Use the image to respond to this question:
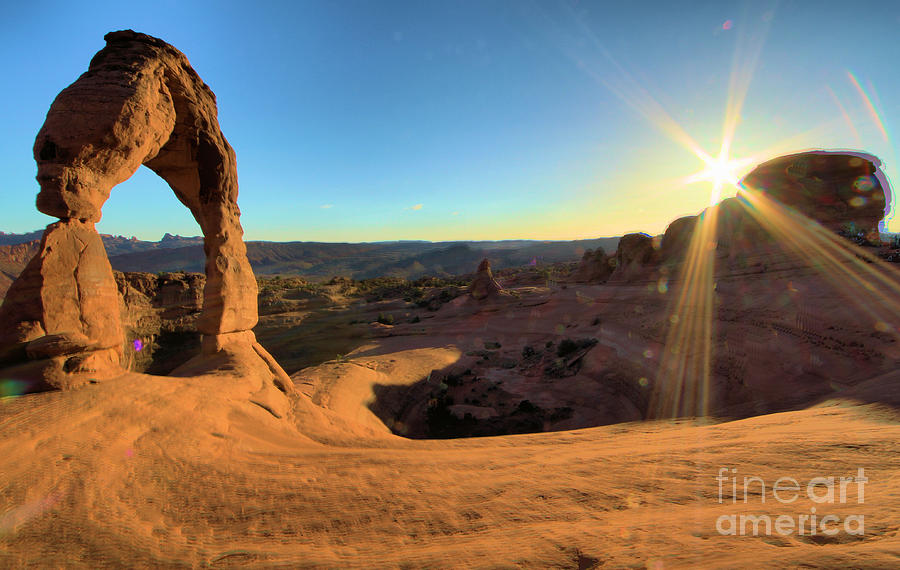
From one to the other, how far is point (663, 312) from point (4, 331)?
59.0 feet

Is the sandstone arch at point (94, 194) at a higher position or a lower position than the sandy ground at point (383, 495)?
higher

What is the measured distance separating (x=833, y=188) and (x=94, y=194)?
3251 cm

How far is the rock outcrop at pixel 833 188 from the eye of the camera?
2005 cm

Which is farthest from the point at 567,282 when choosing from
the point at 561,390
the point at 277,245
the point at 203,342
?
the point at 277,245

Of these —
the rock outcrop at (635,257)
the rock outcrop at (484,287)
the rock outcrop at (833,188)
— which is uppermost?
the rock outcrop at (833,188)

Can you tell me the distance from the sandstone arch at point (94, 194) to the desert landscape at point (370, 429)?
33 mm

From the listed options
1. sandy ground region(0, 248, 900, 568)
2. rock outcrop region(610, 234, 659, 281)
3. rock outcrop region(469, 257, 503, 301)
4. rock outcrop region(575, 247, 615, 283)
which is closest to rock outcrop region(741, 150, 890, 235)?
rock outcrop region(610, 234, 659, 281)

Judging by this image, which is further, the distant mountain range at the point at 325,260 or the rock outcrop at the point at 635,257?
the distant mountain range at the point at 325,260

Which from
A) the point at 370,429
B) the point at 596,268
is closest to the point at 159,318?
the point at 370,429

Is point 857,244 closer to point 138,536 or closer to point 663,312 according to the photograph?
point 663,312

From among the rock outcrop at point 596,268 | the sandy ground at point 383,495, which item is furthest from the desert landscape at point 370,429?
the rock outcrop at point 596,268

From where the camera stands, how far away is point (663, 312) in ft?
49.4

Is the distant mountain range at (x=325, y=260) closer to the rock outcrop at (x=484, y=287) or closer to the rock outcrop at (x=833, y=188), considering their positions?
the rock outcrop at (x=484, y=287)

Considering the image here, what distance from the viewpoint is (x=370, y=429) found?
795 cm
